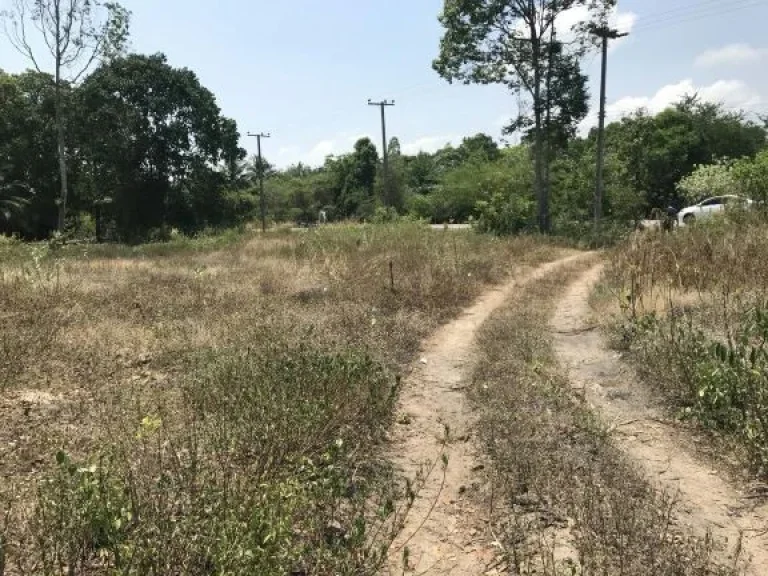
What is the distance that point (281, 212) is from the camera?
206 feet

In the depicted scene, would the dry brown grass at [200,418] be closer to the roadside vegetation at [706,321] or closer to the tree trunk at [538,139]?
the roadside vegetation at [706,321]

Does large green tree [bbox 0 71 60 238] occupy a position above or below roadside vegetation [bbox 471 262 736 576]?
above

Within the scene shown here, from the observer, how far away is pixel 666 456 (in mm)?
4172

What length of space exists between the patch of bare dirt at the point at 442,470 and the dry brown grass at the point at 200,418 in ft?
0.60

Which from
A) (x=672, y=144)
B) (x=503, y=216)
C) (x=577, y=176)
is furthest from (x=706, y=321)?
(x=672, y=144)

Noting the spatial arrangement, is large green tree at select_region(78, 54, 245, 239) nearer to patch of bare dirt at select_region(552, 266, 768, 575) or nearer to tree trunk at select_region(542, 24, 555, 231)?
tree trunk at select_region(542, 24, 555, 231)

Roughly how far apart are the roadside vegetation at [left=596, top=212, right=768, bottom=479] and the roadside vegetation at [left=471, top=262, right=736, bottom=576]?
783 mm

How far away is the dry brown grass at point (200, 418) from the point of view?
2418 mm

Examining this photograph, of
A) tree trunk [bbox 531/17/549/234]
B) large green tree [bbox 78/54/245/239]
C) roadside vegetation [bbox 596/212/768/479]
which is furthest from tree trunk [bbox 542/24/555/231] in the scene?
large green tree [bbox 78/54/245/239]

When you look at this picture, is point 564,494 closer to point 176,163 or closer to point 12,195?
point 176,163

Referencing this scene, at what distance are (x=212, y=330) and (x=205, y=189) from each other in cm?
2806

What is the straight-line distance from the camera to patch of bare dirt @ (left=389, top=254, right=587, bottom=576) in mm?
3072

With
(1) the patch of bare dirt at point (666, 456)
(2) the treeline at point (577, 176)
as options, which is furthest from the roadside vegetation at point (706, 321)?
(2) the treeline at point (577, 176)

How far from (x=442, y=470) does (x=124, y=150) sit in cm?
3029
